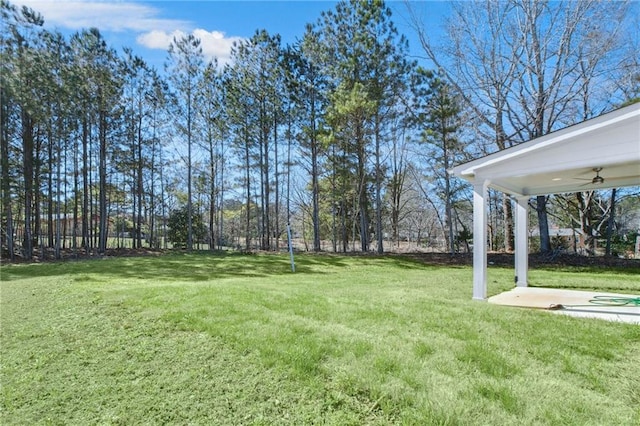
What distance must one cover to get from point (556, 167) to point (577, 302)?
2.07m

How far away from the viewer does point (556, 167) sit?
435cm

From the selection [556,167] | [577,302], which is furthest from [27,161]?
[577,302]

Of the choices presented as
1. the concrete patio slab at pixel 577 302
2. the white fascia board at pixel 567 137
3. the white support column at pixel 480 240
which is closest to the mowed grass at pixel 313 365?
the concrete patio slab at pixel 577 302

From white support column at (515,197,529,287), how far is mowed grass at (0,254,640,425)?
2.75 meters

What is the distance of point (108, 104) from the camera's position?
15.3 metres

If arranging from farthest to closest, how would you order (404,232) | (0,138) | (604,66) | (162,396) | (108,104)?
(404,232), (108,104), (0,138), (604,66), (162,396)

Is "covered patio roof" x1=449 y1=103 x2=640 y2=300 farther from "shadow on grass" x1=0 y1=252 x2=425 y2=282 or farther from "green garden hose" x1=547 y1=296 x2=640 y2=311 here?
"shadow on grass" x1=0 y1=252 x2=425 y2=282

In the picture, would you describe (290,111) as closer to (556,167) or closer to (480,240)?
(480,240)

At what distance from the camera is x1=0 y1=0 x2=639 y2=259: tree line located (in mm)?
11625

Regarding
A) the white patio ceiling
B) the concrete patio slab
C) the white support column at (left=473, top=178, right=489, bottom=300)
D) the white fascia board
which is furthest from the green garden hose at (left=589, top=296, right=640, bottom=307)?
the white fascia board

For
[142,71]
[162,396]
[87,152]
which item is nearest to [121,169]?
[87,152]

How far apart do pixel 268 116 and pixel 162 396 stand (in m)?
15.5

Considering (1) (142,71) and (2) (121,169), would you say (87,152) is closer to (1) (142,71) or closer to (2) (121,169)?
(2) (121,169)

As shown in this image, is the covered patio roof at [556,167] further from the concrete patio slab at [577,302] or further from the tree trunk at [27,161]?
the tree trunk at [27,161]
